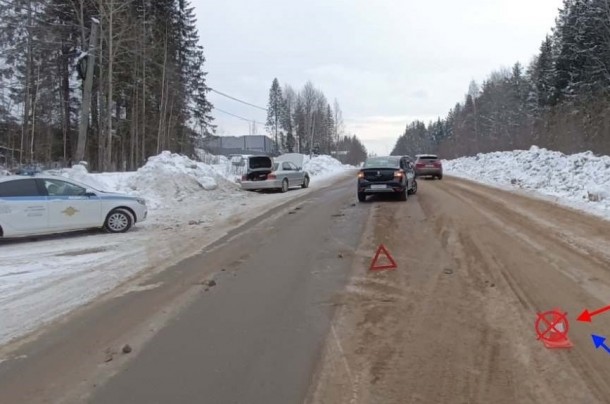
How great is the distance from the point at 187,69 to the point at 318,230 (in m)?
48.4

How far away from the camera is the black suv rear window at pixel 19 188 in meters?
11.9

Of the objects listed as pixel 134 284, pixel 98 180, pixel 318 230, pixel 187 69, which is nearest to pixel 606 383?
pixel 134 284

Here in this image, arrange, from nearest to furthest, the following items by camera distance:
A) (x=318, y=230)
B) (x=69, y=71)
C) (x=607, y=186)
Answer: (x=318, y=230)
(x=607, y=186)
(x=69, y=71)

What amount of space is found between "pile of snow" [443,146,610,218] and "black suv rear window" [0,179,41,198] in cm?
1371

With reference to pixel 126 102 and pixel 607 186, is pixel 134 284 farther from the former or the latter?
pixel 126 102

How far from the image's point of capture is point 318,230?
41.1 ft

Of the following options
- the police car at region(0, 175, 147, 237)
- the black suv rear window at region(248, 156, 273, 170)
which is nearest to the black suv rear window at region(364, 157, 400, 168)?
the black suv rear window at region(248, 156, 273, 170)

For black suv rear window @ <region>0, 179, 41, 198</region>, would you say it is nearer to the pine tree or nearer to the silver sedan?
the silver sedan

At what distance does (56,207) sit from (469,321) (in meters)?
9.79

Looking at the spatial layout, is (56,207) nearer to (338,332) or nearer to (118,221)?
(118,221)

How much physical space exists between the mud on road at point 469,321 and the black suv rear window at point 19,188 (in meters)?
7.25

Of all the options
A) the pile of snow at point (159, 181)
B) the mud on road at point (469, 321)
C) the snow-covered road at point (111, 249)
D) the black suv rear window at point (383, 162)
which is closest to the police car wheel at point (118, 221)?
the snow-covered road at point (111, 249)

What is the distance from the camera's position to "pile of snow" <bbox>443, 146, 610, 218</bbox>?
17.2m

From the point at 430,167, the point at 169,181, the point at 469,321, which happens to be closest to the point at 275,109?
the point at 430,167
